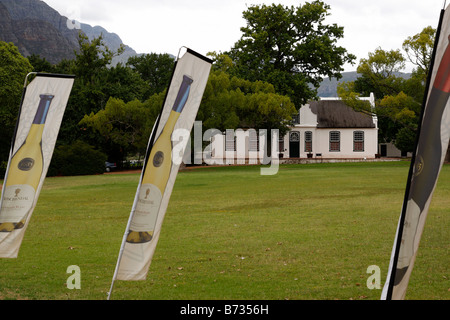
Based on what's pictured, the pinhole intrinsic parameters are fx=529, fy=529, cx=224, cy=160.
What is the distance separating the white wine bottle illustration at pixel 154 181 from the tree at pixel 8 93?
4187 centimetres

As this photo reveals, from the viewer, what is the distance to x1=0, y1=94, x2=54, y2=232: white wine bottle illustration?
10000mm

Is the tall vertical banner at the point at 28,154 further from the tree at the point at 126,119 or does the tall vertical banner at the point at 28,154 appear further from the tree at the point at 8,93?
the tree at the point at 8,93

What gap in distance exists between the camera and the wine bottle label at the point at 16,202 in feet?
32.8

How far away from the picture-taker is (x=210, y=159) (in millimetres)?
56969

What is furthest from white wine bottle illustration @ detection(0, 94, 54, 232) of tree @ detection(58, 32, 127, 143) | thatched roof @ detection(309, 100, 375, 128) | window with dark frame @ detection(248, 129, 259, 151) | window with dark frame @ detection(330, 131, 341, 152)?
window with dark frame @ detection(330, 131, 341, 152)

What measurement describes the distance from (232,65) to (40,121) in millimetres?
44158

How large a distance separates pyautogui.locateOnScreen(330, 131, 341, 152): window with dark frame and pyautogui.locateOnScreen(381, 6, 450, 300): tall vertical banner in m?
61.4

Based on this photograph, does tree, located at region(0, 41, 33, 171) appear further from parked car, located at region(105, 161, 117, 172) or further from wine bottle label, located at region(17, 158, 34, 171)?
wine bottle label, located at region(17, 158, 34, 171)

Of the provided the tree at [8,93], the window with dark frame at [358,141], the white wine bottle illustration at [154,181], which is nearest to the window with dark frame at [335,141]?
the window with dark frame at [358,141]

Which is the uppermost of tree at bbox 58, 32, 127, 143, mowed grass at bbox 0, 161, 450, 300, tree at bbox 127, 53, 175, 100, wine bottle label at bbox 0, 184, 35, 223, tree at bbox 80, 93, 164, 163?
tree at bbox 127, 53, 175, 100

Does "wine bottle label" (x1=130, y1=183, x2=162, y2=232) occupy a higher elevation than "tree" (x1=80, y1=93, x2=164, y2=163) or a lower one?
lower

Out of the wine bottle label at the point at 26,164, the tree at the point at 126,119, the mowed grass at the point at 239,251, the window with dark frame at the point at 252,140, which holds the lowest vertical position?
the mowed grass at the point at 239,251
